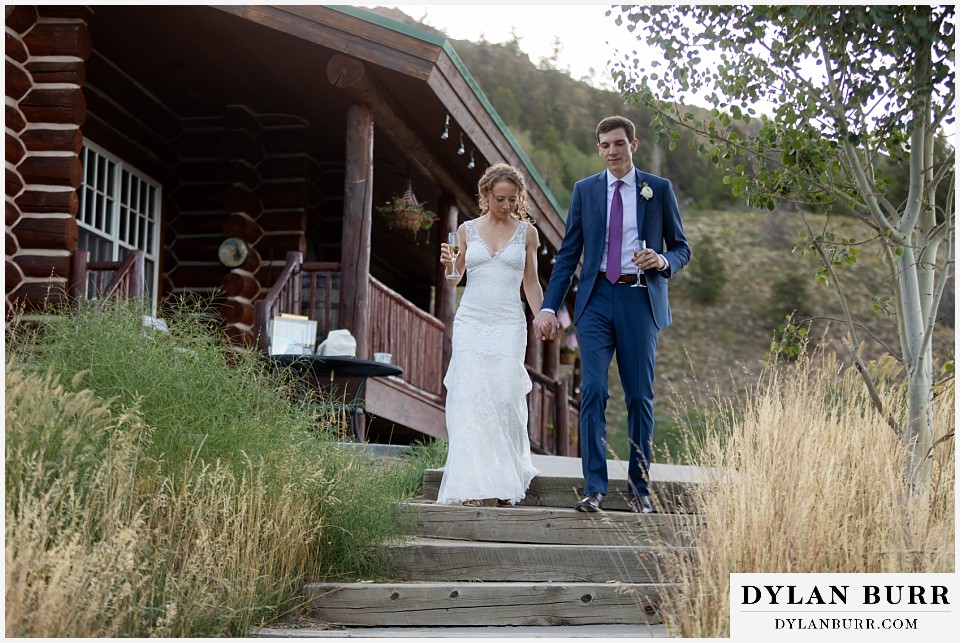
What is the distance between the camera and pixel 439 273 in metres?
13.0

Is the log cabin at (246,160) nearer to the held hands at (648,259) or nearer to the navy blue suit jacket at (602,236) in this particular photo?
the navy blue suit jacket at (602,236)

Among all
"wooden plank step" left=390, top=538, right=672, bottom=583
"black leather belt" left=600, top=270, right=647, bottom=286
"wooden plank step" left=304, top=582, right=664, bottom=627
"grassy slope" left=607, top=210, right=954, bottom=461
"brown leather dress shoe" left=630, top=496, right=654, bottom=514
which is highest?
"grassy slope" left=607, top=210, right=954, bottom=461

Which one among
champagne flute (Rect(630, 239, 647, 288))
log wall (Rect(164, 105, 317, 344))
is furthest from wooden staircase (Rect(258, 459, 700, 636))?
log wall (Rect(164, 105, 317, 344))

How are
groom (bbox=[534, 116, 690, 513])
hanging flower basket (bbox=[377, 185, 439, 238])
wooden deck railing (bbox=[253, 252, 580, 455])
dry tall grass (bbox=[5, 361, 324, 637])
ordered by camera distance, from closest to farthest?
dry tall grass (bbox=[5, 361, 324, 637]) < groom (bbox=[534, 116, 690, 513]) < wooden deck railing (bbox=[253, 252, 580, 455]) < hanging flower basket (bbox=[377, 185, 439, 238])

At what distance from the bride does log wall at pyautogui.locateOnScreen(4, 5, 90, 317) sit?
4.04 m

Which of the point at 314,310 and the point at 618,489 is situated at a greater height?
the point at 314,310

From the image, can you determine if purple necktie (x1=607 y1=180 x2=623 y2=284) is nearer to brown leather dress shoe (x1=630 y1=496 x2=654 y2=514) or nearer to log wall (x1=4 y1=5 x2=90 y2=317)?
brown leather dress shoe (x1=630 y1=496 x2=654 y2=514)

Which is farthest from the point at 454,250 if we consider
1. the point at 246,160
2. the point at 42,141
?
the point at 246,160

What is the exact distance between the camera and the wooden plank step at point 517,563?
17.0 feet

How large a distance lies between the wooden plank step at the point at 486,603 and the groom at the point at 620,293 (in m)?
0.98

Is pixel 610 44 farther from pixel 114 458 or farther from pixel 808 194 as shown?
pixel 114 458

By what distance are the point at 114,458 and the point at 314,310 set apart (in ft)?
18.9

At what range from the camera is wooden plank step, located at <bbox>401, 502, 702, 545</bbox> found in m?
5.60

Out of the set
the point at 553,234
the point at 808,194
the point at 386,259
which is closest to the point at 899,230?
the point at 808,194
